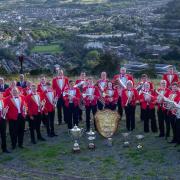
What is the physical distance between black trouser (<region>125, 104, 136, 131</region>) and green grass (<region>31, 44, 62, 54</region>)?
111ft

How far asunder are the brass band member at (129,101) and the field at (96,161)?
711mm

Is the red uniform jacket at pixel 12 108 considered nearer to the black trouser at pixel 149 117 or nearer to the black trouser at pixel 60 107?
the black trouser at pixel 60 107

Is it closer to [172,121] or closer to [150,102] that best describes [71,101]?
[150,102]

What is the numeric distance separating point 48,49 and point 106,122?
37.5 m

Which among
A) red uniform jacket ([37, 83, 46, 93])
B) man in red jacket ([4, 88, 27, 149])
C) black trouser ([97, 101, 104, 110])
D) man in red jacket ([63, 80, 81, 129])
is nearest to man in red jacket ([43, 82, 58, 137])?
red uniform jacket ([37, 83, 46, 93])

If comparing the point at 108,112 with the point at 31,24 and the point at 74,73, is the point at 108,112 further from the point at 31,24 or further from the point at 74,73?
the point at 31,24

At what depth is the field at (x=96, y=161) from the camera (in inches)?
433

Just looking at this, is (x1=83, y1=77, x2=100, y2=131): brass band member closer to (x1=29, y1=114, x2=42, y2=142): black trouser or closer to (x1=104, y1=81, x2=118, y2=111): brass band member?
(x1=104, y1=81, x2=118, y2=111): brass band member

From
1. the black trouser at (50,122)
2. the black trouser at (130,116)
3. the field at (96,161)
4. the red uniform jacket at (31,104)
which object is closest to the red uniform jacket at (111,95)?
the black trouser at (130,116)

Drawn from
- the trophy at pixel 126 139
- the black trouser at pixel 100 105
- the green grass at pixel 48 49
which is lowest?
the trophy at pixel 126 139

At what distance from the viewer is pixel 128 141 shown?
531 inches

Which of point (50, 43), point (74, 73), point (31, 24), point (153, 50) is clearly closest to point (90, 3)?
point (31, 24)

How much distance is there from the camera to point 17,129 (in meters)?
13.2

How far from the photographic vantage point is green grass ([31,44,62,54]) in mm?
48931
